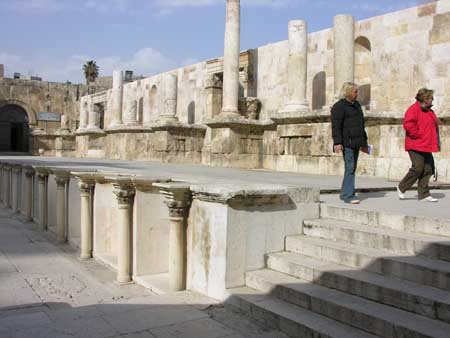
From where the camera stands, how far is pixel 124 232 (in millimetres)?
6445

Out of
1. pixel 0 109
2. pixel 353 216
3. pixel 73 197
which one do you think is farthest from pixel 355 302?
pixel 0 109

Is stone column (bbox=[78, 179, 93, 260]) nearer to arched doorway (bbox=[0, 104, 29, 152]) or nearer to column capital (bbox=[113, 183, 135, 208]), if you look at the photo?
column capital (bbox=[113, 183, 135, 208])

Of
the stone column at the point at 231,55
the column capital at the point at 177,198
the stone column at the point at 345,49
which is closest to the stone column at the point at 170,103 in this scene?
the stone column at the point at 231,55

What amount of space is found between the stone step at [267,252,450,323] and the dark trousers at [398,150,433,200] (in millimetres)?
2346

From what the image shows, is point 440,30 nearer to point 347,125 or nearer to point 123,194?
point 347,125

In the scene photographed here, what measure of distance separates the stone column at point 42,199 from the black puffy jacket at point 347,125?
22.4 ft

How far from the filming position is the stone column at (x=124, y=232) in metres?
6.37

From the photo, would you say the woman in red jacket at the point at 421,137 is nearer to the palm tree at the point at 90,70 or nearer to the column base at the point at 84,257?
the column base at the point at 84,257

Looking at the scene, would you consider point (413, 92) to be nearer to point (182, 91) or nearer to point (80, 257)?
point (80, 257)

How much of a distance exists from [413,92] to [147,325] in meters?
10.7

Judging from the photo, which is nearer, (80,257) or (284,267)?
(284,267)

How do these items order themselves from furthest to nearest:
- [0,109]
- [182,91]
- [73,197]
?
[0,109]
[182,91]
[73,197]

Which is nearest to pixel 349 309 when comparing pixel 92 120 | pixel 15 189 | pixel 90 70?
pixel 15 189

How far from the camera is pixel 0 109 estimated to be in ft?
133
